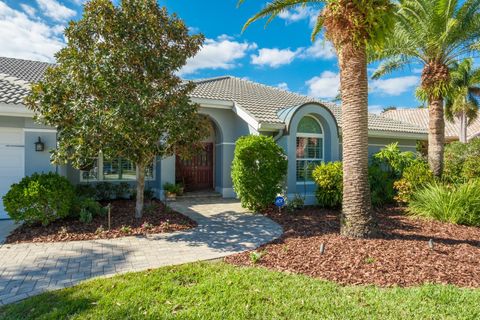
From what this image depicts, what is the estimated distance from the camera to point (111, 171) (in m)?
13.3

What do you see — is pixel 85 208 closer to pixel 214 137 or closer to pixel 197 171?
pixel 197 171

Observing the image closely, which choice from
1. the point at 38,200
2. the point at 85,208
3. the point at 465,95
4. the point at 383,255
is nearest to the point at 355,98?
the point at 383,255

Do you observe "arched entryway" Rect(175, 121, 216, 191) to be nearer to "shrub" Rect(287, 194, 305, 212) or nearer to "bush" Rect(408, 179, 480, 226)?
"shrub" Rect(287, 194, 305, 212)

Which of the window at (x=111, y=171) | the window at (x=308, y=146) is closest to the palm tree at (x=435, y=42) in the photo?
the window at (x=308, y=146)

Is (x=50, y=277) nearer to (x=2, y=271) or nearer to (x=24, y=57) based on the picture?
(x=2, y=271)

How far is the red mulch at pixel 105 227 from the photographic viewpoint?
25.0ft

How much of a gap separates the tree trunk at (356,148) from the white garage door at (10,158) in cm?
1071

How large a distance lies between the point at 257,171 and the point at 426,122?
3332 centimetres

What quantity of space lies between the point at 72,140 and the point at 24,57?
43.8 feet

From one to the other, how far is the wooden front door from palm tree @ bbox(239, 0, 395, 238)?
9255mm

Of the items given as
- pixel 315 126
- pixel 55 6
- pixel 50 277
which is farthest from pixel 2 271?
pixel 315 126

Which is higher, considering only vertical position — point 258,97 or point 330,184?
point 258,97

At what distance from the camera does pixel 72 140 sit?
307 inches

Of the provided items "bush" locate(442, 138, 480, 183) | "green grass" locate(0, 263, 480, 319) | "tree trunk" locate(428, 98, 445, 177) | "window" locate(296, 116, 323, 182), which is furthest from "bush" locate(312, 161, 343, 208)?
"green grass" locate(0, 263, 480, 319)
